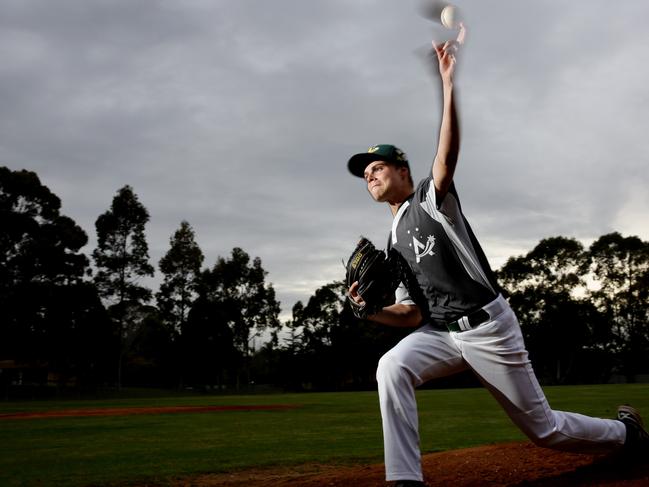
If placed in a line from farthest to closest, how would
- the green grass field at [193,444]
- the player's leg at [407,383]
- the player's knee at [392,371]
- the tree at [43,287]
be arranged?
1. the tree at [43,287]
2. the green grass field at [193,444]
3. the player's knee at [392,371]
4. the player's leg at [407,383]

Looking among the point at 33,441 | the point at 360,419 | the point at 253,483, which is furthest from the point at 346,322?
the point at 253,483

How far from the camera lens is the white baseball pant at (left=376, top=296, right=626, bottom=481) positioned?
351 cm

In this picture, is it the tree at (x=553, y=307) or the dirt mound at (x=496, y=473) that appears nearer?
the dirt mound at (x=496, y=473)

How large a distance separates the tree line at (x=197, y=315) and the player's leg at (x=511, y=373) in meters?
40.9

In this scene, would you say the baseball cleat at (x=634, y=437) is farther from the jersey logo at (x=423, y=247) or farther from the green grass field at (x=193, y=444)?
the green grass field at (x=193, y=444)

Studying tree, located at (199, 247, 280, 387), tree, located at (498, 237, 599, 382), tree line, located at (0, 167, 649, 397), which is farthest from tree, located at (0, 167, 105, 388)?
tree, located at (498, 237, 599, 382)

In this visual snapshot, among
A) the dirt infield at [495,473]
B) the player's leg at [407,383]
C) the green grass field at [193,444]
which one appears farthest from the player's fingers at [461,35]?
the green grass field at [193,444]

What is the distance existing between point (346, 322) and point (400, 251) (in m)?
59.8

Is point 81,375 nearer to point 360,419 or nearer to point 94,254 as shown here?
point 94,254

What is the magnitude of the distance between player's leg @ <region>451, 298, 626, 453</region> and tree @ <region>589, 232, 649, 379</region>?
5768 centimetres

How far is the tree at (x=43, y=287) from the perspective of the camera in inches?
1554

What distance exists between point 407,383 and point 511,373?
0.64 m

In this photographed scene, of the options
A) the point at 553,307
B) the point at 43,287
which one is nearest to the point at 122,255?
the point at 43,287

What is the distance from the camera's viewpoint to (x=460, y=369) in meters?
3.96
